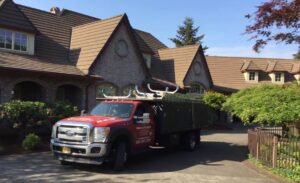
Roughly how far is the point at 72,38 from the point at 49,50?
10.4ft

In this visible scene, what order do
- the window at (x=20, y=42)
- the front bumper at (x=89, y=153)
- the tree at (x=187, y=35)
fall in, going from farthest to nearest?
the tree at (x=187, y=35)
the window at (x=20, y=42)
the front bumper at (x=89, y=153)

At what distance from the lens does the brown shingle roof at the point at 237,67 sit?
4479cm

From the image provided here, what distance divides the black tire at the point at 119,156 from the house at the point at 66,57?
30.8ft

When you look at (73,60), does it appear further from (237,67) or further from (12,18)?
(237,67)

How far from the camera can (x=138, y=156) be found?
15.5 metres

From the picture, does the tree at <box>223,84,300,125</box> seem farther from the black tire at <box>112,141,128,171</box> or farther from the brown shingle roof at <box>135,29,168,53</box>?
the brown shingle roof at <box>135,29,168,53</box>

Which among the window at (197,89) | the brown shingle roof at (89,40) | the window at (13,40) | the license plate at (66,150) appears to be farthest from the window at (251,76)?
the license plate at (66,150)

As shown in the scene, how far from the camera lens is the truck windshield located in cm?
1338

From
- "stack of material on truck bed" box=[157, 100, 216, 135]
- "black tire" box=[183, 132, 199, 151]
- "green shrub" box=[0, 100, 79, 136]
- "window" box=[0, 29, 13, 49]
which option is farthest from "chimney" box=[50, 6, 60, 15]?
"black tire" box=[183, 132, 199, 151]

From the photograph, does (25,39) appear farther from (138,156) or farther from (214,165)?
(214,165)

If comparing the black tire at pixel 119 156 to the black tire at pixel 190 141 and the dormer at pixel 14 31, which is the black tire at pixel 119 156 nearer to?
the black tire at pixel 190 141

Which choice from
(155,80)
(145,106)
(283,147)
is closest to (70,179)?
(145,106)

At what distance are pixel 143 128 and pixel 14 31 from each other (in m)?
12.0

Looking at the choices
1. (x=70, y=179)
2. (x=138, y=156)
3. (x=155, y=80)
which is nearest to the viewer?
(x=70, y=179)
